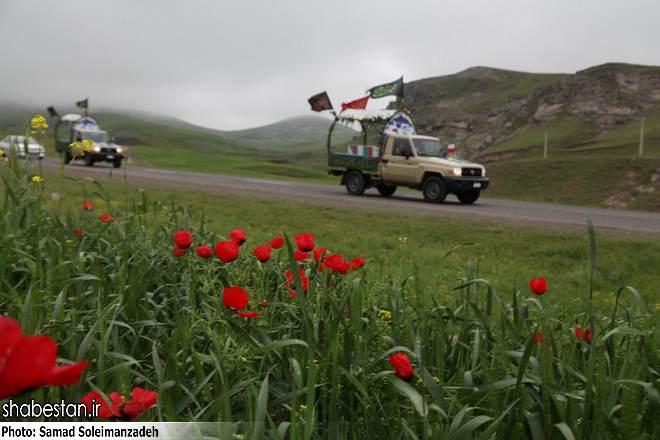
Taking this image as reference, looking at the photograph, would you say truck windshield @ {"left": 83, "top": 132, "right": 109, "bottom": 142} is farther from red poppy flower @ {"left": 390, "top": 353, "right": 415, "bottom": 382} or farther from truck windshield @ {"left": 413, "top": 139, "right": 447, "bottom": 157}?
red poppy flower @ {"left": 390, "top": 353, "right": 415, "bottom": 382}

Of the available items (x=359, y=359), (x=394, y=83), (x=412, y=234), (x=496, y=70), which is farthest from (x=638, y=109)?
(x=496, y=70)

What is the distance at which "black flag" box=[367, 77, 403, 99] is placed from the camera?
1683 centimetres

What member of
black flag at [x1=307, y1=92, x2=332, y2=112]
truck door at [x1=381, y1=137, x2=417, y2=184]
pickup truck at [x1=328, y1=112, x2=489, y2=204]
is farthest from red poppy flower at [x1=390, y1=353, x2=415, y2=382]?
black flag at [x1=307, y1=92, x2=332, y2=112]

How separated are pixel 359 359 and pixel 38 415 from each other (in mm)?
924

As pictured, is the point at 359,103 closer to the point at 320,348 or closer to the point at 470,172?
the point at 470,172

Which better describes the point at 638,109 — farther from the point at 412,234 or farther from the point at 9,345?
the point at 9,345

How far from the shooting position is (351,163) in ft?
52.9

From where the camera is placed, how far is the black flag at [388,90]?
1683 cm

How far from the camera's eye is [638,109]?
7588 cm

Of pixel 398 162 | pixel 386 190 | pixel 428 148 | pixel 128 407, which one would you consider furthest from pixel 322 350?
pixel 386 190

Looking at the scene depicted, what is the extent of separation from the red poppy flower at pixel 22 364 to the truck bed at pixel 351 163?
1499 cm

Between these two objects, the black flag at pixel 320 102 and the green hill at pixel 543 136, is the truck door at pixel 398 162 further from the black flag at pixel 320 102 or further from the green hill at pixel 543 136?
the green hill at pixel 543 136

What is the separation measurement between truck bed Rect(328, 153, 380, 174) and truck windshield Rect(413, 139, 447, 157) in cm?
133

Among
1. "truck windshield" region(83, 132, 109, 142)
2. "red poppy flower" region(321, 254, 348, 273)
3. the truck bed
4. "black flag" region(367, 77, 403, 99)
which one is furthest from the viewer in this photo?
"truck windshield" region(83, 132, 109, 142)
